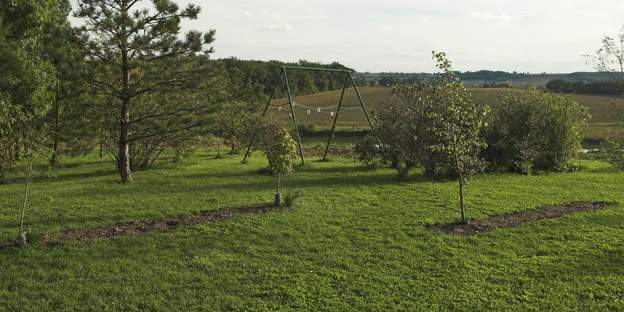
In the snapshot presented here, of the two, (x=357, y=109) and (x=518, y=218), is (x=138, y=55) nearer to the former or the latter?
(x=518, y=218)

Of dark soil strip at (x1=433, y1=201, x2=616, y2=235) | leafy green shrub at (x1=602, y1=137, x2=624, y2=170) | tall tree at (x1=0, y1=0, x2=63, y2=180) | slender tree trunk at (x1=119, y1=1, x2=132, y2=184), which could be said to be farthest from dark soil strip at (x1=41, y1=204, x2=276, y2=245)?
leafy green shrub at (x1=602, y1=137, x2=624, y2=170)

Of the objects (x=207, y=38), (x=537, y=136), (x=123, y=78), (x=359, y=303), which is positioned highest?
(x=207, y=38)

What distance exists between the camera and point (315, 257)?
7.81 m

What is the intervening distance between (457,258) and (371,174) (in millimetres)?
9098

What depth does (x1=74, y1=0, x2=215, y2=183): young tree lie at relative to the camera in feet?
43.2

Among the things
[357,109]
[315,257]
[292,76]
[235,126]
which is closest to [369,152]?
[235,126]

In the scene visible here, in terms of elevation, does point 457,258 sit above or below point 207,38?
below

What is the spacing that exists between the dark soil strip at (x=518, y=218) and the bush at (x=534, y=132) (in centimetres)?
537

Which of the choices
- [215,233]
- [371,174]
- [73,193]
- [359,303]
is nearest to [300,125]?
[371,174]

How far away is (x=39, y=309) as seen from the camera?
5.87 m

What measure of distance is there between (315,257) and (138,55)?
9.32m

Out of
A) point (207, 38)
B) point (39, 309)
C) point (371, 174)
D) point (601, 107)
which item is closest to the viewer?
point (39, 309)

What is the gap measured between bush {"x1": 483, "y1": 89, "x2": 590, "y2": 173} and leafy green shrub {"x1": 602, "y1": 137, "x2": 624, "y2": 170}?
8.30 m

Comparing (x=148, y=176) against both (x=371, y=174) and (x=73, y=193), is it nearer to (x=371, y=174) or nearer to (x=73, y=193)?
(x=73, y=193)
